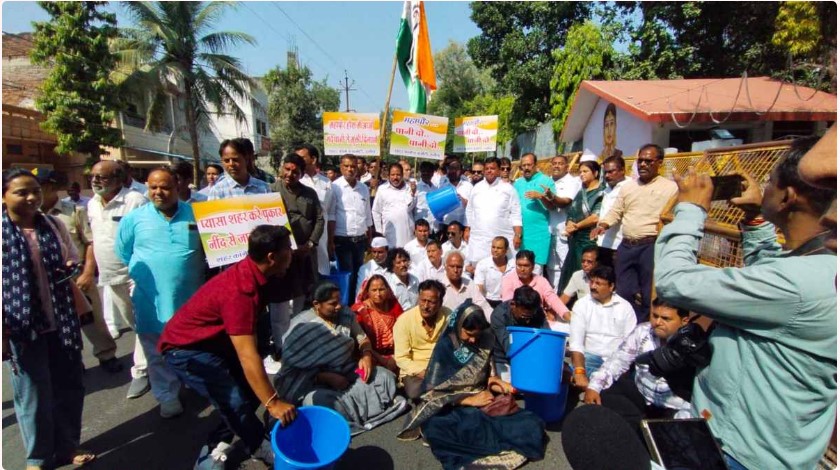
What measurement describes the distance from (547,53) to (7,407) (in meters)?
16.1

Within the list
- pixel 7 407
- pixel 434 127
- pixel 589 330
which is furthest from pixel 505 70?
pixel 7 407

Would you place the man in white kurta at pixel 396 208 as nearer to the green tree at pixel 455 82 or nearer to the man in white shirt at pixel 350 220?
the man in white shirt at pixel 350 220

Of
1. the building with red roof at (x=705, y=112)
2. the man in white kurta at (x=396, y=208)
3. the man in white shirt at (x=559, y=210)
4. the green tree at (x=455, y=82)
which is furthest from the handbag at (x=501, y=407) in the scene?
the green tree at (x=455, y=82)

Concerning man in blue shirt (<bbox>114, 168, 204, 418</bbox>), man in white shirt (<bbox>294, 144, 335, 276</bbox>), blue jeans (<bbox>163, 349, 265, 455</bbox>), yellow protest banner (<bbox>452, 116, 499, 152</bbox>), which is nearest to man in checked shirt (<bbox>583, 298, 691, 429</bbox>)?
blue jeans (<bbox>163, 349, 265, 455</bbox>)

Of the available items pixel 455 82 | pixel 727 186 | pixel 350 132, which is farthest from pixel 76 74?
pixel 455 82

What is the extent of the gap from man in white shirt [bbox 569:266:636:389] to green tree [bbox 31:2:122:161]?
1727cm

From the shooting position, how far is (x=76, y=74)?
48.1ft

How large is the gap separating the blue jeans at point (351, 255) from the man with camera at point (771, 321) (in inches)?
170

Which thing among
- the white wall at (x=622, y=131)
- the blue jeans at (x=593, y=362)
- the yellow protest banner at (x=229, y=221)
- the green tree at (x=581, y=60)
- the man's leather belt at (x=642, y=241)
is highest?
the green tree at (x=581, y=60)

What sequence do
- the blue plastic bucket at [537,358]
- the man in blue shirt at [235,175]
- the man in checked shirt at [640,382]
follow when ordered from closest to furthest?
the man in checked shirt at [640,382], the blue plastic bucket at [537,358], the man in blue shirt at [235,175]

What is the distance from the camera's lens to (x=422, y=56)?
749cm

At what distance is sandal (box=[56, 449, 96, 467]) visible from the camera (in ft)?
8.69

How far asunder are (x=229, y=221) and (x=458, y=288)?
2345 millimetres

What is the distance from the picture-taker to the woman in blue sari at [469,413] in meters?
2.79
